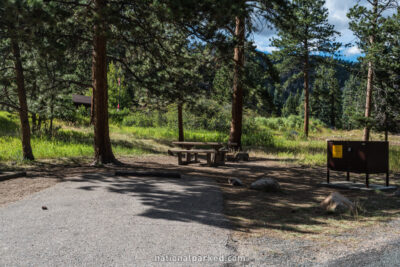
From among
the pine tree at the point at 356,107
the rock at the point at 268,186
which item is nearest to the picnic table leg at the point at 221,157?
the rock at the point at 268,186

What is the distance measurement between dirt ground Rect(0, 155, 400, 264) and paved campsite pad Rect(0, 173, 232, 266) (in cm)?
41

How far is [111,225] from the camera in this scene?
4.58m

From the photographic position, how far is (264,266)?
3371 mm

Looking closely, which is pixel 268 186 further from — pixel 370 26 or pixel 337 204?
pixel 370 26

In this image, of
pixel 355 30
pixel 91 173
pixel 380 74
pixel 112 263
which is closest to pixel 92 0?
pixel 91 173

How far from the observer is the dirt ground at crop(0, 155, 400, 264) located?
431 centimetres

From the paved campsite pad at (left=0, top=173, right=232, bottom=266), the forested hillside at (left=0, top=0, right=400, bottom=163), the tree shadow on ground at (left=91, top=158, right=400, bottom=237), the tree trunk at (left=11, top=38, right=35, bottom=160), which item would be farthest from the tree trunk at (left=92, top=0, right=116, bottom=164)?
the paved campsite pad at (left=0, top=173, right=232, bottom=266)

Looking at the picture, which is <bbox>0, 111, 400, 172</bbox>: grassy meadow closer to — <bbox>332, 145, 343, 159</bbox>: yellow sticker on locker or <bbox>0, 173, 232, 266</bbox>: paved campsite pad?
<bbox>332, 145, 343, 159</bbox>: yellow sticker on locker

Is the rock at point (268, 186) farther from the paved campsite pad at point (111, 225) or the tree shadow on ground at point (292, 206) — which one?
the paved campsite pad at point (111, 225)

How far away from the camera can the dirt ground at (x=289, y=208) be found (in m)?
4.31

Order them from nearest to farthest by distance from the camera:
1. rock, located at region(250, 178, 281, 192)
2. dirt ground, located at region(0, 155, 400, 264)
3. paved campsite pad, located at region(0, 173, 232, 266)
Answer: paved campsite pad, located at region(0, 173, 232, 266) < dirt ground, located at region(0, 155, 400, 264) < rock, located at region(250, 178, 281, 192)

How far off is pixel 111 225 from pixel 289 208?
3251mm

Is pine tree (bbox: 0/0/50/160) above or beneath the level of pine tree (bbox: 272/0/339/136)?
beneath

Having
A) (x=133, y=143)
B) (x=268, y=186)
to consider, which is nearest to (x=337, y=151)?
(x=268, y=186)
